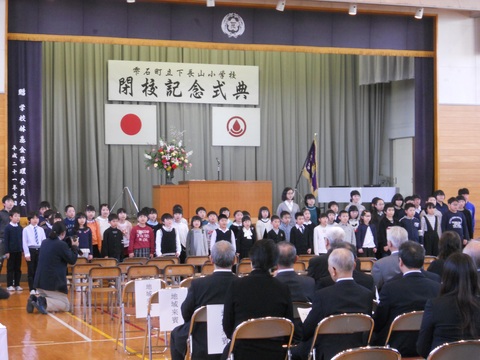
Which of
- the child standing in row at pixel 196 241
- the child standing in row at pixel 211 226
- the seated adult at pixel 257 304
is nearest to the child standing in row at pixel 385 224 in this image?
the child standing in row at pixel 211 226

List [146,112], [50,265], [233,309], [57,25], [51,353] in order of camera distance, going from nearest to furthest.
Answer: [233,309] → [51,353] → [50,265] → [57,25] → [146,112]

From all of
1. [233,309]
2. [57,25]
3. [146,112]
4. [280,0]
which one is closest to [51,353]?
[233,309]

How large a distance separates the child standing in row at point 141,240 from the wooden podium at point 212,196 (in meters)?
2.96

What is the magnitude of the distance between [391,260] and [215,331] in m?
2.15

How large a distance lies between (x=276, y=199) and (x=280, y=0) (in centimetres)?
739

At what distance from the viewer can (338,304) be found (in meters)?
5.41

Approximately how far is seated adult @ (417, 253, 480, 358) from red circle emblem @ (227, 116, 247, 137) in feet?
54.8

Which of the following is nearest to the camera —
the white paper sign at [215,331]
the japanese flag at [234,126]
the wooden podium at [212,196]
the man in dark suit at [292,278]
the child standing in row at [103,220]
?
the white paper sign at [215,331]

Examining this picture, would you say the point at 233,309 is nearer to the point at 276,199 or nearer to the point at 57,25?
the point at 57,25

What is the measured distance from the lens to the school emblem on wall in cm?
1648

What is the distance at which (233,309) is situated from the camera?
18.1ft

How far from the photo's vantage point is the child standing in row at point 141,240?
13.5 meters

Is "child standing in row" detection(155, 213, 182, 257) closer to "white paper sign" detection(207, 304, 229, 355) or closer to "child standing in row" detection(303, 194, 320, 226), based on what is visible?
"child standing in row" detection(303, 194, 320, 226)

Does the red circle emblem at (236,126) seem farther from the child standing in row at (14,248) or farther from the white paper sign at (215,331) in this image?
the white paper sign at (215,331)
